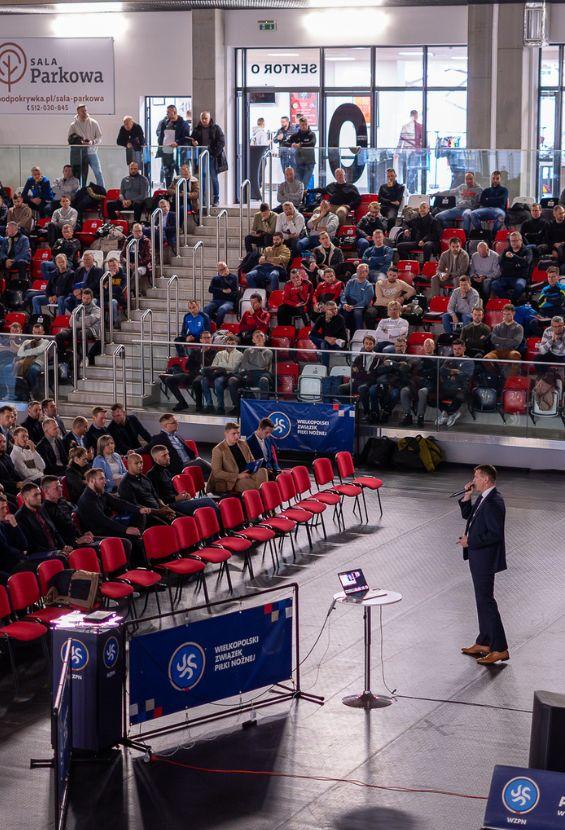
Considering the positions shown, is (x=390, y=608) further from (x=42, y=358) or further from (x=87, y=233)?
(x=87, y=233)

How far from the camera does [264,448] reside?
17.6 m

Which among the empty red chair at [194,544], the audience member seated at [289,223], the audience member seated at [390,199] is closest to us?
the empty red chair at [194,544]

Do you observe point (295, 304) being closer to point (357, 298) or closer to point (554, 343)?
point (357, 298)

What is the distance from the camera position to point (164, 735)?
1045 centimetres

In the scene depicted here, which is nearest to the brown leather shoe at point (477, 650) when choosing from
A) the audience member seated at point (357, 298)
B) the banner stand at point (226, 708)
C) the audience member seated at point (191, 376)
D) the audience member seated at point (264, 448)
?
the banner stand at point (226, 708)

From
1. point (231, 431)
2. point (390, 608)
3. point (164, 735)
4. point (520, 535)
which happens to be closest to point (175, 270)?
point (231, 431)

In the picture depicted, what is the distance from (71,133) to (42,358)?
9.16 metres

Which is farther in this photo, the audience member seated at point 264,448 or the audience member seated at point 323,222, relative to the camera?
the audience member seated at point 323,222

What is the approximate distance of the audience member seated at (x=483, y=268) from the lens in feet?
76.5

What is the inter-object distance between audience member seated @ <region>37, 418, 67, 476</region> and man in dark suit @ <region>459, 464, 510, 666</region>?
6782 mm

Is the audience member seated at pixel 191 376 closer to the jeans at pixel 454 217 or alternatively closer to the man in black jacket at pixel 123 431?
the man in black jacket at pixel 123 431

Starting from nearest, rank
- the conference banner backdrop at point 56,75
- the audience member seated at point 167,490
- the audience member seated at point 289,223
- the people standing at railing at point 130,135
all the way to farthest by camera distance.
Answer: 1. the audience member seated at point 167,490
2. the audience member seated at point 289,223
3. the people standing at railing at point 130,135
4. the conference banner backdrop at point 56,75

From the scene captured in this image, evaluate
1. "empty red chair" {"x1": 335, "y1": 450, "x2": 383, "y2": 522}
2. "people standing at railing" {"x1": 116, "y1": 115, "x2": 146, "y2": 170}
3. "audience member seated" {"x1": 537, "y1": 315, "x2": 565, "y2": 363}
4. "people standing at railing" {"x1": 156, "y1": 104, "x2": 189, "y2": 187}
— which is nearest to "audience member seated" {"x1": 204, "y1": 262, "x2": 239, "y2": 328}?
"people standing at railing" {"x1": 156, "y1": 104, "x2": 189, "y2": 187}

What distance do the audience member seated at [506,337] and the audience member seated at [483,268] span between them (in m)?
2.42
